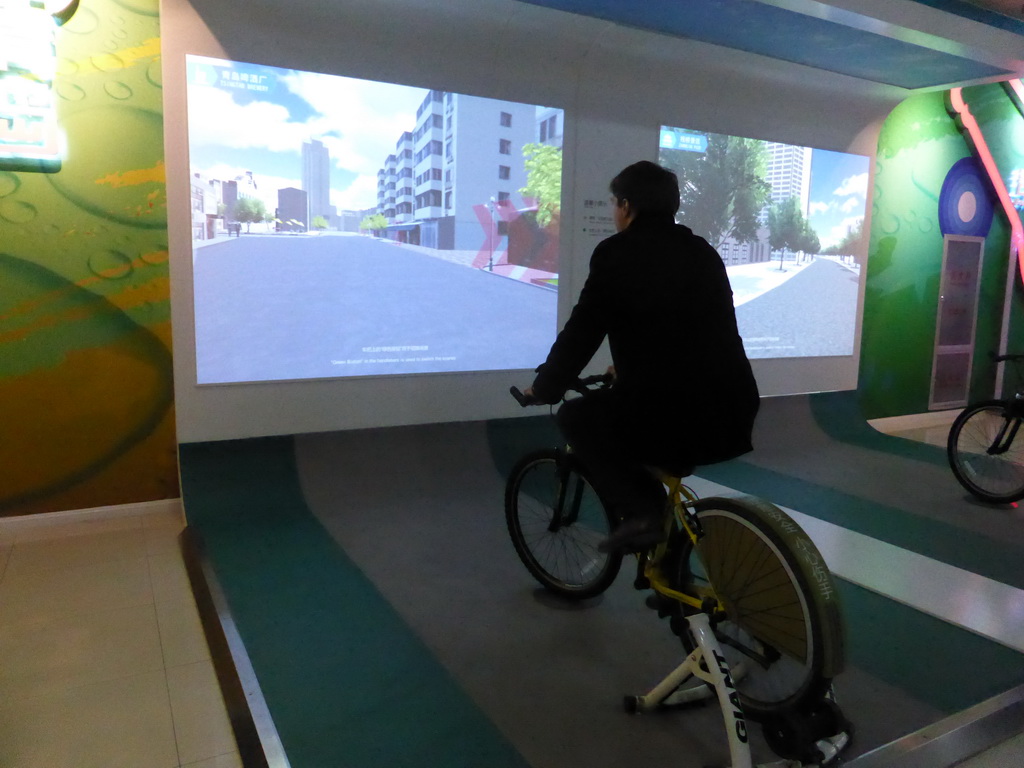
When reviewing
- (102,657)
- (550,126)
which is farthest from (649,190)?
(550,126)

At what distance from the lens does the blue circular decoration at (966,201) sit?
6.50 metres

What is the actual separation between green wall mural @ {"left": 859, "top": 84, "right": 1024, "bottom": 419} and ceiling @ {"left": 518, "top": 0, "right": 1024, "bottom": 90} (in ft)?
2.87

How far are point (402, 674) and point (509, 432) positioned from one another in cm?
239

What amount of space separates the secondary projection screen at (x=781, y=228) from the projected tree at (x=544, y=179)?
0.88 m

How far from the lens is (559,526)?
2830mm

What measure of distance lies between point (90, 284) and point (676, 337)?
3.11 m

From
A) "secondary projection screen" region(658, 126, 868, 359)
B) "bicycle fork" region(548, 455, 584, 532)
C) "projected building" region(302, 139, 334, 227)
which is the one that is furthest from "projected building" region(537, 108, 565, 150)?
"bicycle fork" region(548, 455, 584, 532)

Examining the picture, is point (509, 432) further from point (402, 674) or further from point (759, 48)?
point (759, 48)

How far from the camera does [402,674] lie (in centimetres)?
240

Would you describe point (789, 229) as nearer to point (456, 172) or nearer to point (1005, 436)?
point (1005, 436)

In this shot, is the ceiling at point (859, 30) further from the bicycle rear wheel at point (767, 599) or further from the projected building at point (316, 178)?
the bicycle rear wheel at point (767, 599)

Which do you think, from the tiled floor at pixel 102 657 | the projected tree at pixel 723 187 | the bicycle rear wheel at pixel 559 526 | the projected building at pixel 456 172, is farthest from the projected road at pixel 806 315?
the tiled floor at pixel 102 657

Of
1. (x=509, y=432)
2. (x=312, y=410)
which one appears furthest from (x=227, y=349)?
(x=509, y=432)

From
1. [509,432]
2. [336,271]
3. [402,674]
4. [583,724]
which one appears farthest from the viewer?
[509,432]
